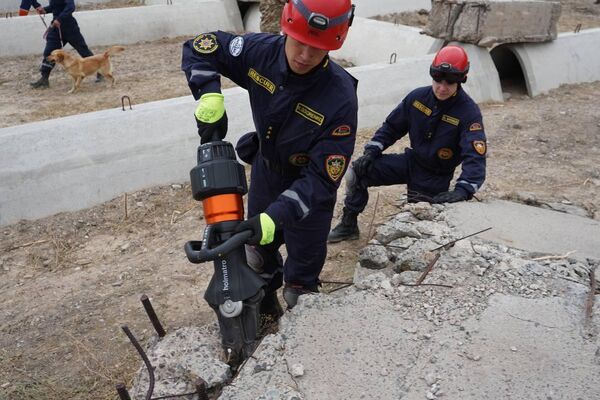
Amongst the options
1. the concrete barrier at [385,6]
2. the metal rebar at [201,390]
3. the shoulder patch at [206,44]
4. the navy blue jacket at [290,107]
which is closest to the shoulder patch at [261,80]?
the navy blue jacket at [290,107]

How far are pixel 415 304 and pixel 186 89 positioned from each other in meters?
5.58

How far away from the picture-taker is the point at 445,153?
3.62m

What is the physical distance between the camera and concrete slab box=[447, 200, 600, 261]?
2.80 metres

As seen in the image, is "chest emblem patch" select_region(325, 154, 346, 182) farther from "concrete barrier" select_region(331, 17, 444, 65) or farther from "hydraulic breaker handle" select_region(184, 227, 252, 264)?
"concrete barrier" select_region(331, 17, 444, 65)

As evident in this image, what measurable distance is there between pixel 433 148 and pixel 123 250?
2479 mm

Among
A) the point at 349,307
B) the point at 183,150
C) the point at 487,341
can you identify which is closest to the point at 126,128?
the point at 183,150

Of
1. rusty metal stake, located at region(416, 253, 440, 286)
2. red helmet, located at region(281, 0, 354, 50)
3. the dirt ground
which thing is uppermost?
red helmet, located at region(281, 0, 354, 50)

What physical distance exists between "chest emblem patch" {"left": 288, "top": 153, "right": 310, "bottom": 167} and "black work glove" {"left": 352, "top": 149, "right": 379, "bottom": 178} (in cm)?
128

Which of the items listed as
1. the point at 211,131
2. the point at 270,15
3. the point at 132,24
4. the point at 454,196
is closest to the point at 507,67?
the point at 270,15

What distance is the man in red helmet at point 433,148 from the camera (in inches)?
132

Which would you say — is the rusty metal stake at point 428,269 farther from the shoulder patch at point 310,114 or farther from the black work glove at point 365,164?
the black work glove at point 365,164

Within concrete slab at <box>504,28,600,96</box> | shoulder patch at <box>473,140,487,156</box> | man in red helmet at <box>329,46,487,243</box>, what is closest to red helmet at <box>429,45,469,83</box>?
man in red helmet at <box>329,46,487,243</box>

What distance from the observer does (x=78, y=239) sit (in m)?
4.27

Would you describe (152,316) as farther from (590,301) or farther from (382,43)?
(382,43)
